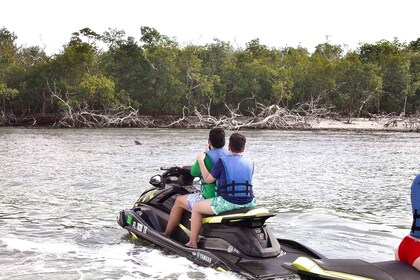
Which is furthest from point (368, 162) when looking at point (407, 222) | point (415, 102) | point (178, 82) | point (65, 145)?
point (415, 102)

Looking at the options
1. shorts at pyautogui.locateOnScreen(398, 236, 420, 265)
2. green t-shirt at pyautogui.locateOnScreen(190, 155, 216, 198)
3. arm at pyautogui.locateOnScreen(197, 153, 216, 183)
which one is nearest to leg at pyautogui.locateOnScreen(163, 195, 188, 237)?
green t-shirt at pyautogui.locateOnScreen(190, 155, 216, 198)

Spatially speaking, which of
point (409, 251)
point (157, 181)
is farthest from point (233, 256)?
point (409, 251)

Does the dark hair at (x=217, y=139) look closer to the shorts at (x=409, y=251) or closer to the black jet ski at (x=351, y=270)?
the black jet ski at (x=351, y=270)

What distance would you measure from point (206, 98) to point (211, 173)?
141 ft

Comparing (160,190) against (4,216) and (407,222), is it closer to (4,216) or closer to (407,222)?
(4,216)

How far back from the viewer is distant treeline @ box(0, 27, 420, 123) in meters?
46.8

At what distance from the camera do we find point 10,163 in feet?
61.3

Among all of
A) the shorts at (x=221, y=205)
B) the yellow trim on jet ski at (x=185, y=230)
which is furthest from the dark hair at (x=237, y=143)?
the yellow trim on jet ski at (x=185, y=230)

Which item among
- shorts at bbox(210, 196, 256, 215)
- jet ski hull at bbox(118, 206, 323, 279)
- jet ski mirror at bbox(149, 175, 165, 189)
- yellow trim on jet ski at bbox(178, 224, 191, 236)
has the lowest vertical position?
jet ski hull at bbox(118, 206, 323, 279)

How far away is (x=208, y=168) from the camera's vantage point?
6.64m

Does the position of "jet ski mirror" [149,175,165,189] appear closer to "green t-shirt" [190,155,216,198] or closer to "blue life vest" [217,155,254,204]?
"green t-shirt" [190,155,216,198]

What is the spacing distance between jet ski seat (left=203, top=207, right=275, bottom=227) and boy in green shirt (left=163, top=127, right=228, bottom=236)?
419 mm

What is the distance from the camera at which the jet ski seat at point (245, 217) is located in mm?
6035

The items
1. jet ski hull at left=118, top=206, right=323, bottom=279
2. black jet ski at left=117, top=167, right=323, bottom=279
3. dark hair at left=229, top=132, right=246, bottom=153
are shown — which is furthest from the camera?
dark hair at left=229, top=132, right=246, bottom=153
